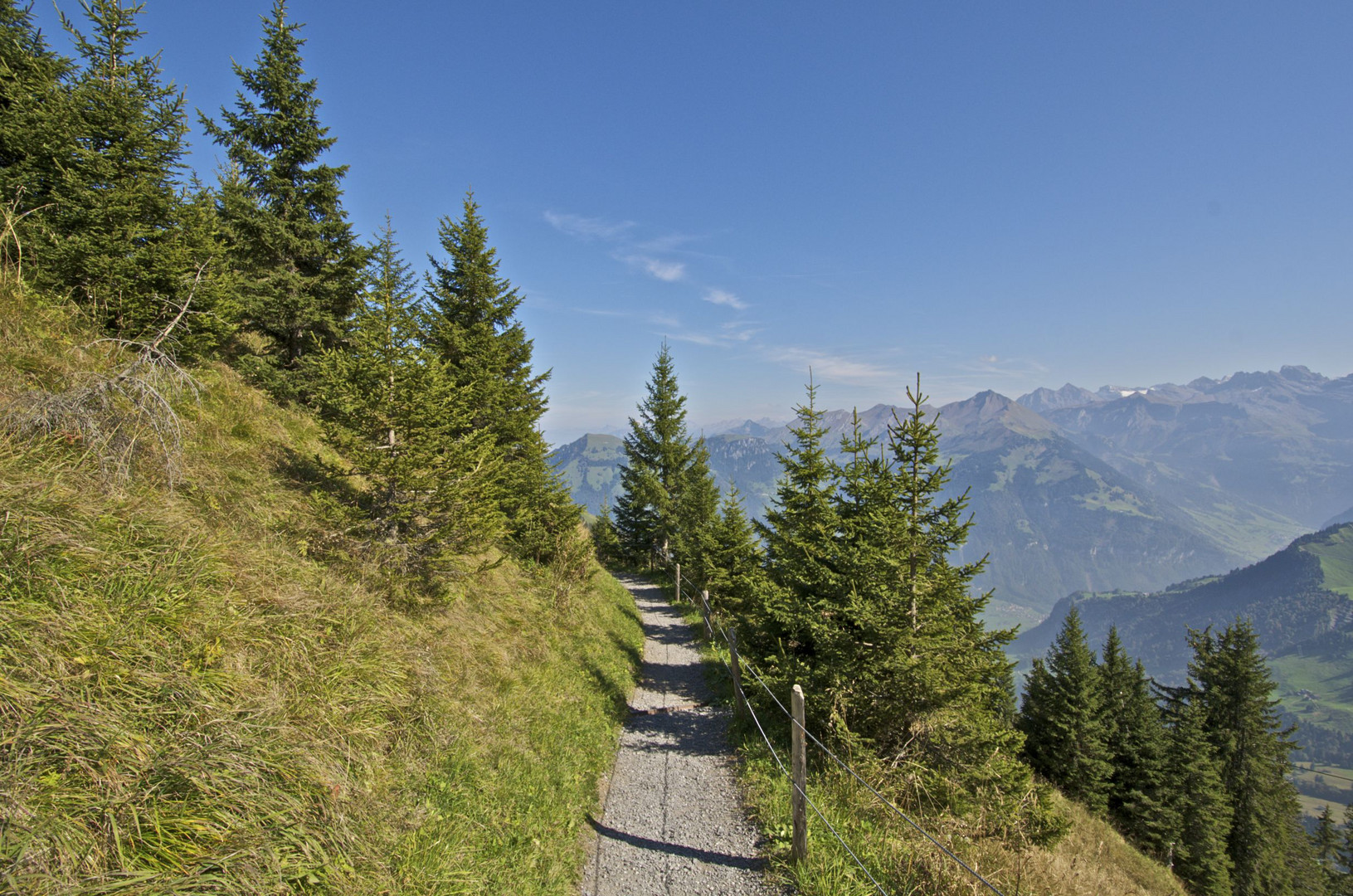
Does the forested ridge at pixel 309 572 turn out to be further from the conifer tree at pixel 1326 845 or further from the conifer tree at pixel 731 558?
the conifer tree at pixel 1326 845

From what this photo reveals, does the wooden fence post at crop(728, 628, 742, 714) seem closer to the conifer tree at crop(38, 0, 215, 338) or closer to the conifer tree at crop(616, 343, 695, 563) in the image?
the conifer tree at crop(38, 0, 215, 338)

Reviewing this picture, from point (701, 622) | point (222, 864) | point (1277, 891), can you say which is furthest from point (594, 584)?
point (1277, 891)

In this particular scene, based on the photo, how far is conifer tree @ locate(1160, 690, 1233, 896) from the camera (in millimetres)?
27812

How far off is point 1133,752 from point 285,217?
47288 mm

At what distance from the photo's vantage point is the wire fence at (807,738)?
4.03 metres

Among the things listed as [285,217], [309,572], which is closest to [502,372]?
[285,217]

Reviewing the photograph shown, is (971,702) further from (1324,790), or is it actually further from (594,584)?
(1324,790)

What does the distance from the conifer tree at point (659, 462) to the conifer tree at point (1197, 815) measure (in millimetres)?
31246

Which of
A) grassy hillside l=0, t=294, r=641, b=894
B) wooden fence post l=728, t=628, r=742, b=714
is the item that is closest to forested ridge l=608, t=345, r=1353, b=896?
wooden fence post l=728, t=628, r=742, b=714

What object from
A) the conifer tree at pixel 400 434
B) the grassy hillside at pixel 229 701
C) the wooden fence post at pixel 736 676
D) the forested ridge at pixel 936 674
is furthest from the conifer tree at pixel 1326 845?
the conifer tree at pixel 400 434

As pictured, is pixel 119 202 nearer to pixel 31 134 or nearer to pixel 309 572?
pixel 31 134

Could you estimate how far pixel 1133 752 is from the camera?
30.2 metres

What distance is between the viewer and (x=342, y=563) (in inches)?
309

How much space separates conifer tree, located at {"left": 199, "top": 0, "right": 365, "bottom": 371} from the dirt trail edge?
12.3m
